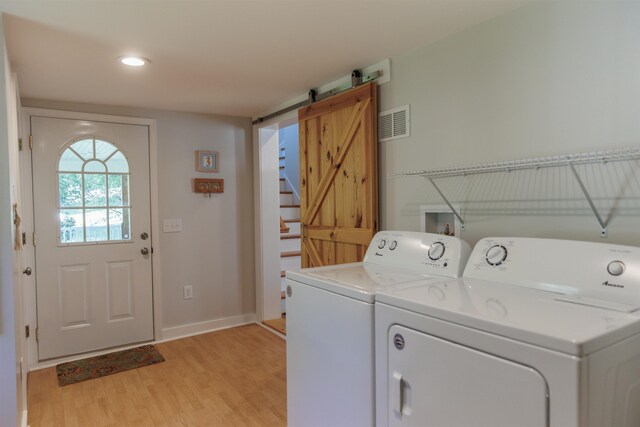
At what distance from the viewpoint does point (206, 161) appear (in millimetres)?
3793

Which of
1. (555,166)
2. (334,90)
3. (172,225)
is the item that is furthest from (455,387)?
(172,225)

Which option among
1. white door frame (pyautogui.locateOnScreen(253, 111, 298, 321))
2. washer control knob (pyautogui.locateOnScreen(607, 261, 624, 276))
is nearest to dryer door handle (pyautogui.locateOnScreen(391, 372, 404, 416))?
washer control knob (pyautogui.locateOnScreen(607, 261, 624, 276))

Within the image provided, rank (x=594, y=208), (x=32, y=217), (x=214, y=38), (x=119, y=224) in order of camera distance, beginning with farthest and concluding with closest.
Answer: (x=119, y=224) → (x=32, y=217) → (x=214, y=38) → (x=594, y=208)

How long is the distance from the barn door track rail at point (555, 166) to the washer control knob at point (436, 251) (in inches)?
11.2

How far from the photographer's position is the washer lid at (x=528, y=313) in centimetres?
92

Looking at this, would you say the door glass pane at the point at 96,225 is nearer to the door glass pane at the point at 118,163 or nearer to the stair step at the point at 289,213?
the door glass pane at the point at 118,163

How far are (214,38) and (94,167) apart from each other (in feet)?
6.21

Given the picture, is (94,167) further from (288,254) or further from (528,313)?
(528,313)

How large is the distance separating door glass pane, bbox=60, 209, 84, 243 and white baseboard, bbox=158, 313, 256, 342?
1.07m

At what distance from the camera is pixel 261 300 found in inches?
156

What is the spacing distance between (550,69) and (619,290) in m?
0.92

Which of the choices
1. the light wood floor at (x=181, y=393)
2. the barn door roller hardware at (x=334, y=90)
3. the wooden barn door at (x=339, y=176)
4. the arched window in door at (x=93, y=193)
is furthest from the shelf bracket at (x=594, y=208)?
the arched window in door at (x=93, y=193)

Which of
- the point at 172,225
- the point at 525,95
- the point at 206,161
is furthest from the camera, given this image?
the point at 206,161

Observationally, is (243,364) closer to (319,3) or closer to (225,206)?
(225,206)
